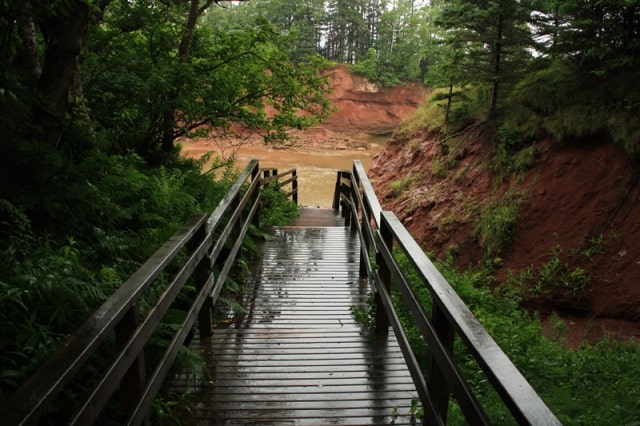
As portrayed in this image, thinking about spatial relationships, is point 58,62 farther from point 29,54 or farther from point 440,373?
point 440,373

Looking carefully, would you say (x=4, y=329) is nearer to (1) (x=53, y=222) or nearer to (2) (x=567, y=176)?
(1) (x=53, y=222)

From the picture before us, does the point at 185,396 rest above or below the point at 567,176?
below

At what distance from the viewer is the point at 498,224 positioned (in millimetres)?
9047

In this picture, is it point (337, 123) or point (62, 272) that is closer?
point (62, 272)

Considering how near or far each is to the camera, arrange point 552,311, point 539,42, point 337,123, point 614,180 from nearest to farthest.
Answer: point 552,311 < point 614,180 < point 539,42 < point 337,123

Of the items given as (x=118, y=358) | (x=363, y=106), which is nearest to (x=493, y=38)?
(x=118, y=358)

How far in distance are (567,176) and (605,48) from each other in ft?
7.65

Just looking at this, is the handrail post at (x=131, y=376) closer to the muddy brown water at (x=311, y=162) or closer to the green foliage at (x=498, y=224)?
the green foliage at (x=498, y=224)

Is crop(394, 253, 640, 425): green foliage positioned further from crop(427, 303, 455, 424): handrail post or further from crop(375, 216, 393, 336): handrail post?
crop(427, 303, 455, 424): handrail post

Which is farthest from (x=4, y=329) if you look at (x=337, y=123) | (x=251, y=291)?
(x=337, y=123)

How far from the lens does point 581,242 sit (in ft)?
26.1

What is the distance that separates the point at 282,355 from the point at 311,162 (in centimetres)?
3311

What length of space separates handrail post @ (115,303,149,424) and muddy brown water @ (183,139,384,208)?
71.5 feet

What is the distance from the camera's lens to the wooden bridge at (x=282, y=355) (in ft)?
6.23
